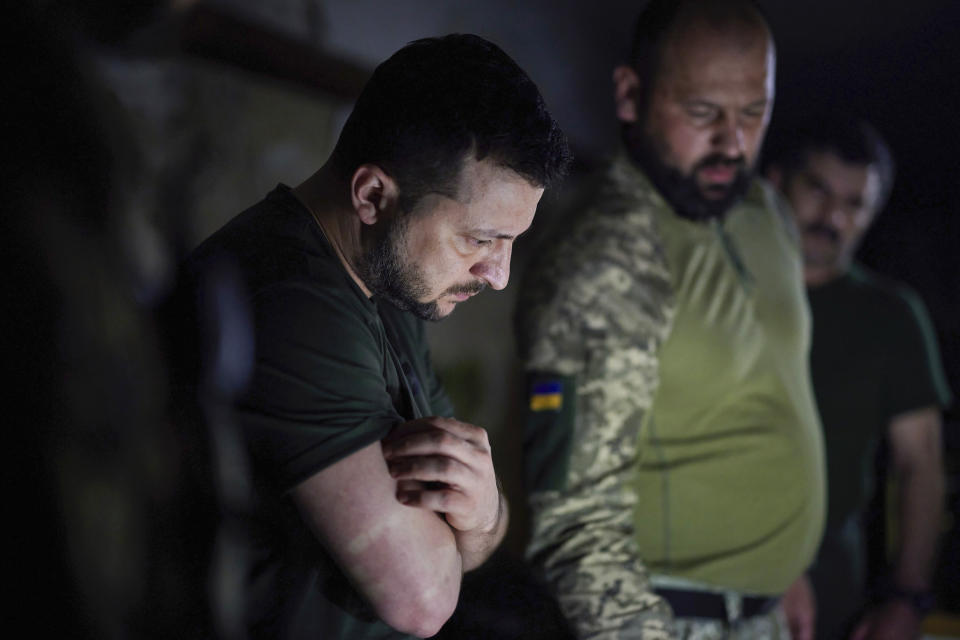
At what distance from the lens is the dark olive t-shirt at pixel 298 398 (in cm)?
42

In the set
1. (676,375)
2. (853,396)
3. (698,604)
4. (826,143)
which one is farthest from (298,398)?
(826,143)

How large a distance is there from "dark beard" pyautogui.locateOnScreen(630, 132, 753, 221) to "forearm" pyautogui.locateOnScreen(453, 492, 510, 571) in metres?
0.51

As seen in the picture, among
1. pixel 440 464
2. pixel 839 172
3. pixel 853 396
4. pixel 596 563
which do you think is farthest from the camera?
pixel 839 172

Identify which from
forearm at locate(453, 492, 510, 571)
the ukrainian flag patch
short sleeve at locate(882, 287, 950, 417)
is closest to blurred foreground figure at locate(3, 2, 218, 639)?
forearm at locate(453, 492, 510, 571)

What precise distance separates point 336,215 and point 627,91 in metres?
0.49

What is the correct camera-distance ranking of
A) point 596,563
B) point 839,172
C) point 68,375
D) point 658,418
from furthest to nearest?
point 839,172 → point 658,418 → point 596,563 → point 68,375

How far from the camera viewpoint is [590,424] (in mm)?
763

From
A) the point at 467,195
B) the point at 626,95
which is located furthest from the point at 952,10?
the point at 467,195

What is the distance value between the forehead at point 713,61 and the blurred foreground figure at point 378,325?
40cm

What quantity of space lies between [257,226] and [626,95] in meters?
0.54

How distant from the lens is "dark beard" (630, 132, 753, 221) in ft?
2.85

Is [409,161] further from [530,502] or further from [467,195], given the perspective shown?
[530,502]

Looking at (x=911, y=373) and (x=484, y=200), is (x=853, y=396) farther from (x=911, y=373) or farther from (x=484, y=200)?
(x=484, y=200)

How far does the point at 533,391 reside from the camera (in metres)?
0.77
